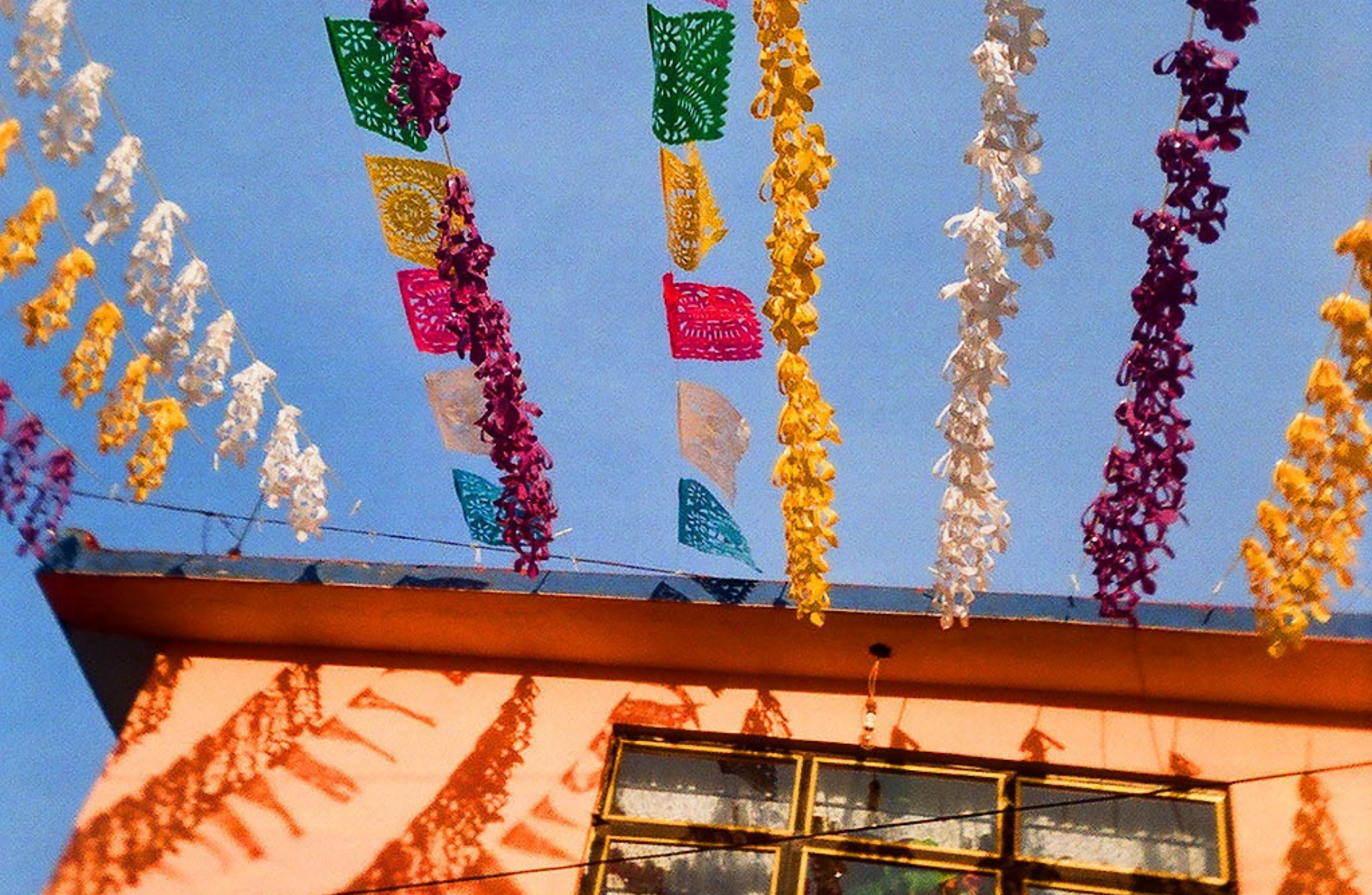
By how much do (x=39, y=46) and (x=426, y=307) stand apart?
6.75 ft

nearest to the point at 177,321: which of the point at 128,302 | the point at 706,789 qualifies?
the point at 128,302

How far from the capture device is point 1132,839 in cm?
565

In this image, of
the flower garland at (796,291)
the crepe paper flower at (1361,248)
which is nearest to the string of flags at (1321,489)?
the crepe paper flower at (1361,248)

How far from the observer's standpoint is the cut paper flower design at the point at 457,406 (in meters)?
6.66

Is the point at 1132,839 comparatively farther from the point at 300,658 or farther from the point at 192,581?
the point at 192,581

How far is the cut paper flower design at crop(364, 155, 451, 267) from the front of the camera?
5.63 m

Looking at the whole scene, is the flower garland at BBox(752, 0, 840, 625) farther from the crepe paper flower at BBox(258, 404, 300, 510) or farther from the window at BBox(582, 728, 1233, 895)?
the crepe paper flower at BBox(258, 404, 300, 510)

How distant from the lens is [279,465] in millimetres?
6207

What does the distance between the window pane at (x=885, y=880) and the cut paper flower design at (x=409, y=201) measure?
325 centimetres

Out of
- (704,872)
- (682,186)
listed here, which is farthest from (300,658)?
(682,186)

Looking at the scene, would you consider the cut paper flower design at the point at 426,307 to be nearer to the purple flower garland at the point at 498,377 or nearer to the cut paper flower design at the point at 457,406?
the cut paper flower design at the point at 457,406

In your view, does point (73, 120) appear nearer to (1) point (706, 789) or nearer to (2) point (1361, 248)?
(1) point (706, 789)

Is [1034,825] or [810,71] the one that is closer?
[810,71]

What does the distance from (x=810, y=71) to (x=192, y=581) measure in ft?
12.9
